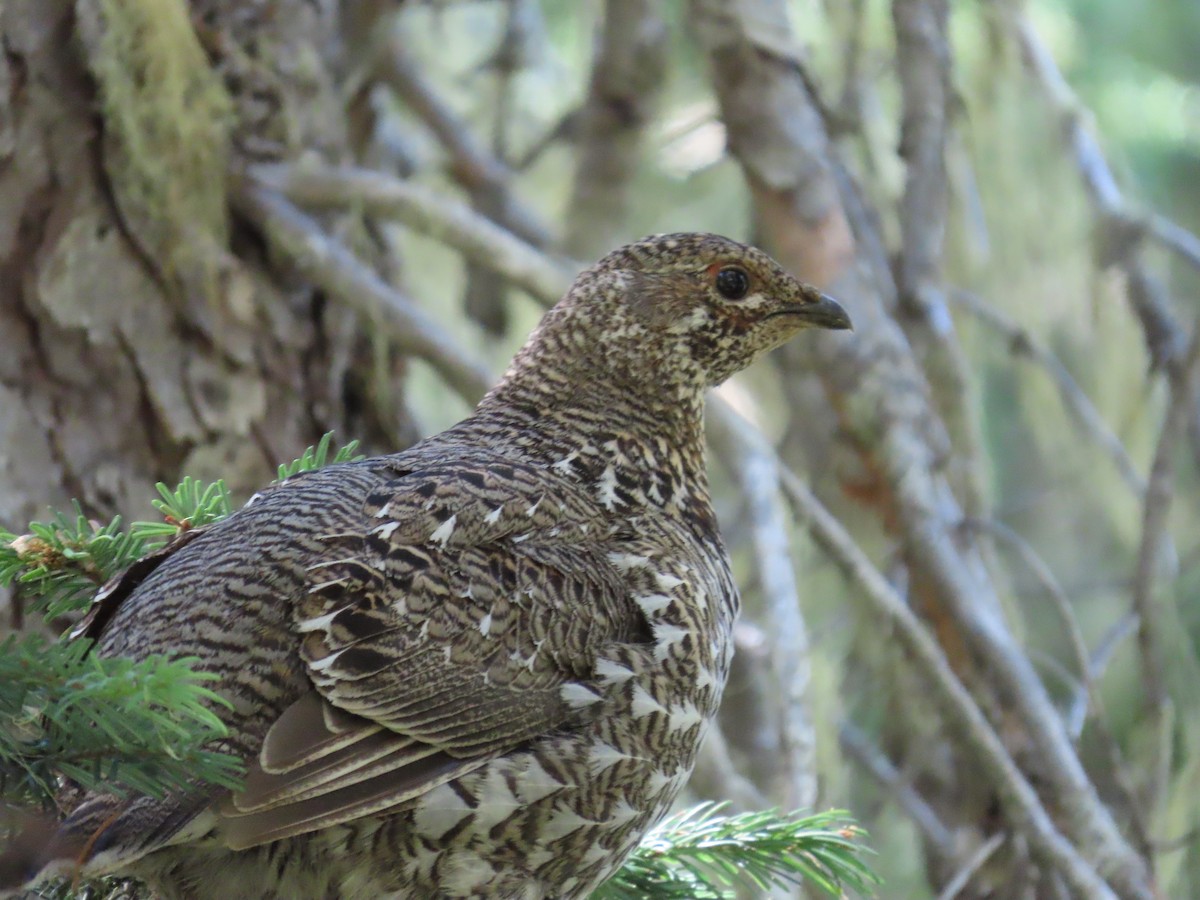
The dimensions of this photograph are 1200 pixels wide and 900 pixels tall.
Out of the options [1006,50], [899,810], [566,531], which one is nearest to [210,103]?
[566,531]

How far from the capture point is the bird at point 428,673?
6.54 ft

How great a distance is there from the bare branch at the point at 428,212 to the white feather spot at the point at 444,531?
131 cm

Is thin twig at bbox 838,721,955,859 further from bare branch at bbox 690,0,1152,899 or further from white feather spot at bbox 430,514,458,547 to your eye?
white feather spot at bbox 430,514,458,547

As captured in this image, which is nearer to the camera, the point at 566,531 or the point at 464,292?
the point at 566,531

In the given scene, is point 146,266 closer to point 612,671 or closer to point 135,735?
point 612,671

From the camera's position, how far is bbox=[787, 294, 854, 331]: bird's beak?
3076 millimetres

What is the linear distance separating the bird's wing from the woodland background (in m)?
0.87

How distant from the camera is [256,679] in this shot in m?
2.06

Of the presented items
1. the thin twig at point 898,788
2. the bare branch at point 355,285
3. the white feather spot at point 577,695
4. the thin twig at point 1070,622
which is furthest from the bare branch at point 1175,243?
the white feather spot at point 577,695

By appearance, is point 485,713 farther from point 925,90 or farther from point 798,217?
point 925,90

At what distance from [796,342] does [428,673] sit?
2416mm

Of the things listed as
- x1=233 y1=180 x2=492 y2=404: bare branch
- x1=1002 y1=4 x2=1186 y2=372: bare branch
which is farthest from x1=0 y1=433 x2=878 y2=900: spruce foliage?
x1=1002 y1=4 x2=1186 y2=372: bare branch

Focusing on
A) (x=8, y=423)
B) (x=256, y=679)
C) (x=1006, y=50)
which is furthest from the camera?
(x=1006, y=50)

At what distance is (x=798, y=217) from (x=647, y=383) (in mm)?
1400
